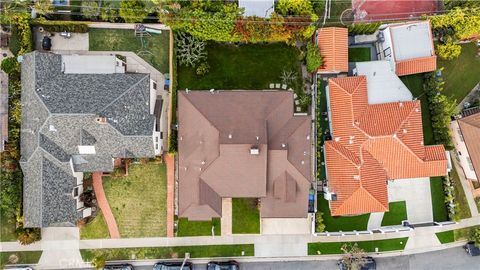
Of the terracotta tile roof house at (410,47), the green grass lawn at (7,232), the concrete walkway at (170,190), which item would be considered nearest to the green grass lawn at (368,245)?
the concrete walkway at (170,190)

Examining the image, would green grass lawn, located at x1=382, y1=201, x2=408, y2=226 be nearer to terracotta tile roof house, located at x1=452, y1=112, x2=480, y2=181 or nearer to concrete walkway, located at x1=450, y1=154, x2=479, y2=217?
concrete walkway, located at x1=450, y1=154, x2=479, y2=217

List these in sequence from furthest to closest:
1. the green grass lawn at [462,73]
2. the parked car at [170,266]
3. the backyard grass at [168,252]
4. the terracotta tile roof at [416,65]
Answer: the green grass lawn at [462,73] < the backyard grass at [168,252] < the parked car at [170,266] < the terracotta tile roof at [416,65]

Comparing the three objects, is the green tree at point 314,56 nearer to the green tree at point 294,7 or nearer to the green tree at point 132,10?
the green tree at point 294,7

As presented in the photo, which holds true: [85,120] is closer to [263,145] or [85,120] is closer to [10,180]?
[10,180]

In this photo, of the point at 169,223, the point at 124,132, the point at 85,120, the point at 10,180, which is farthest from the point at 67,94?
the point at 169,223

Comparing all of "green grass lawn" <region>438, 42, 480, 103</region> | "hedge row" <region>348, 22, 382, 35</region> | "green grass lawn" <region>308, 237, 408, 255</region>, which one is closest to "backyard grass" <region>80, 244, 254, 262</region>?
"green grass lawn" <region>308, 237, 408, 255</region>

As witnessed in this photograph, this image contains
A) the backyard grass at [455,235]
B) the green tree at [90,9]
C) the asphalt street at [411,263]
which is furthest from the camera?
the backyard grass at [455,235]
